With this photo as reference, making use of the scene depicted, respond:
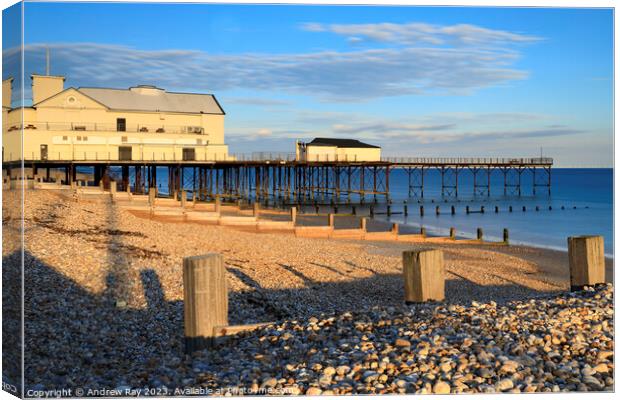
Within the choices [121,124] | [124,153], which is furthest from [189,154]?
[121,124]

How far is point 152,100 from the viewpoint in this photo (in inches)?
1742

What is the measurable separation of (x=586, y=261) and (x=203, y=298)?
186 inches

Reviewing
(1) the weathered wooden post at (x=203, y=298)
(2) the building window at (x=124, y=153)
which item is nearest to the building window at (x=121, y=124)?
(2) the building window at (x=124, y=153)

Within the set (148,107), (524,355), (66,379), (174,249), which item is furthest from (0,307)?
(148,107)

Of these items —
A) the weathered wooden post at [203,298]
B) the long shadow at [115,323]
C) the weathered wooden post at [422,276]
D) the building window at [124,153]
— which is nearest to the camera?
the long shadow at [115,323]

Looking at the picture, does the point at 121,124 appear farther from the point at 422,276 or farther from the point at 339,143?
the point at 422,276

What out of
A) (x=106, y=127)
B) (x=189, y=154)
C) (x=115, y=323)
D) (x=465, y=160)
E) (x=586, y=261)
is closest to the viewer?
(x=586, y=261)

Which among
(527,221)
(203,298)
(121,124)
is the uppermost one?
(121,124)

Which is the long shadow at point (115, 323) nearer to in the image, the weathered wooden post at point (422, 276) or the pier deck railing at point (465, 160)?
the weathered wooden post at point (422, 276)

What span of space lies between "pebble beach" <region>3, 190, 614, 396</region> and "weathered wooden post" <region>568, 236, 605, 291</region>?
265 millimetres

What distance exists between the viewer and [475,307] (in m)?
7.22

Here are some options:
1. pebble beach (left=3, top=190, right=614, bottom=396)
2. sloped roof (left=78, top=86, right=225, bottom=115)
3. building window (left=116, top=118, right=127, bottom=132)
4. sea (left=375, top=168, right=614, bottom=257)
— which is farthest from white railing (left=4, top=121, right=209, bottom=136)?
pebble beach (left=3, top=190, right=614, bottom=396)

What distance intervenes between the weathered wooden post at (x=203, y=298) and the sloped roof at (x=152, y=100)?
3811 centimetres

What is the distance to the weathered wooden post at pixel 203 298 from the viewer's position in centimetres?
640
